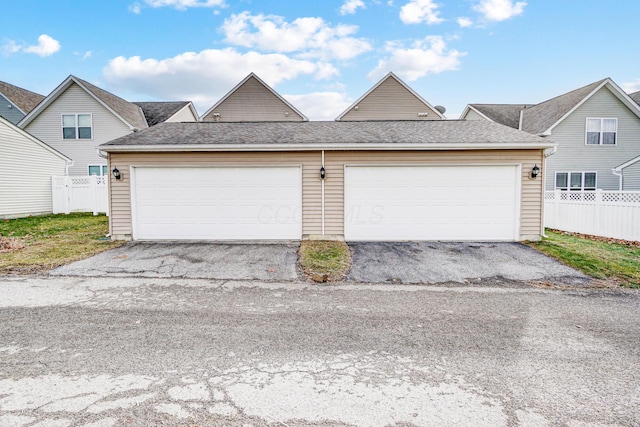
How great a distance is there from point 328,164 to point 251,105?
1172 cm

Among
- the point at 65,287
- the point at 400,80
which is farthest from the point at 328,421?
the point at 400,80

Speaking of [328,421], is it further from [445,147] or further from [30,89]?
[30,89]

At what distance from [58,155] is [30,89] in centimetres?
1121

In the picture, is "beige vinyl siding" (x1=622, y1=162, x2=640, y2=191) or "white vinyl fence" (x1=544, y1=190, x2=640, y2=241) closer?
"white vinyl fence" (x1=544, y1=190, x2=640, y2=241)

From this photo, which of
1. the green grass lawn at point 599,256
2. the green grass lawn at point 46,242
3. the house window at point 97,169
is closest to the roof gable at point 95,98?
the house window at point 97,169

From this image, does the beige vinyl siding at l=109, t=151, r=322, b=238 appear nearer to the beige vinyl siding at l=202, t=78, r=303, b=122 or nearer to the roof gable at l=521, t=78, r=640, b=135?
the beige vinyl siding at l=202, t=78, r=303, b=122

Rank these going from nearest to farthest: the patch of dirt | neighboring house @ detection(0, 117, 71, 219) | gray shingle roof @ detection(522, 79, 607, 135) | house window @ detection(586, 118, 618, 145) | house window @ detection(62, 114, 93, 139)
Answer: the patch of dirt < neighboring house @ detection(0, 117, 71, 219) < gray shingle roof @ detection(522, 79, 607, 135) < house window @ detection(586, 118, 618, 145) < house window @ detection(62, 114, 93, 139)

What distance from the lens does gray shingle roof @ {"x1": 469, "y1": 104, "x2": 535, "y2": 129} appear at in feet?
64.3

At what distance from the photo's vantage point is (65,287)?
215 inches

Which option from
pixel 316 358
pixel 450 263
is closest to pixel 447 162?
pixel 450 263

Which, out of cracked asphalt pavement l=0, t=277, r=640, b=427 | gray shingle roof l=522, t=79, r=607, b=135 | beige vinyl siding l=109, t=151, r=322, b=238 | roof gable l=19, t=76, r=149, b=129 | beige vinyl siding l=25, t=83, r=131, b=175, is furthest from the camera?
beige vinyl siding l=25, t=83, r=131, b=175

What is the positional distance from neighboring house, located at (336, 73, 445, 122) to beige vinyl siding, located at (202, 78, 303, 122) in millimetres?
3618

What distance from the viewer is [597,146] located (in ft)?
56.2

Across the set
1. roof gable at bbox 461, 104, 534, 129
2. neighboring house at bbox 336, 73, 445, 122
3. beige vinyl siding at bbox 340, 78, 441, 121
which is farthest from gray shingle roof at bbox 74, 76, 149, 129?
roof gable at bbox 461, 104, 534, 129
